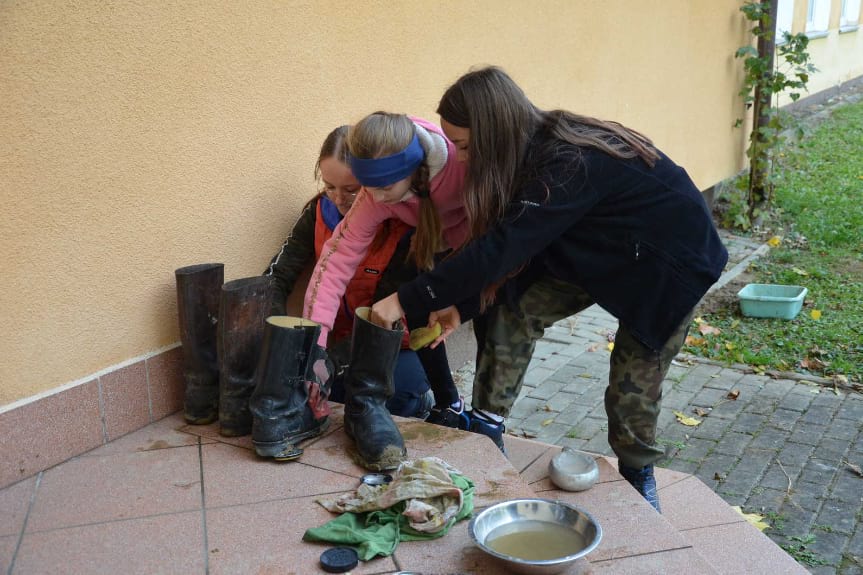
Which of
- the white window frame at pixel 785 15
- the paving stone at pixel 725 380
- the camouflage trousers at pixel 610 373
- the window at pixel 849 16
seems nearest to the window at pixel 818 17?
the window at pixel 849 16

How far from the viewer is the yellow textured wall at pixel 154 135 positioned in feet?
8.76

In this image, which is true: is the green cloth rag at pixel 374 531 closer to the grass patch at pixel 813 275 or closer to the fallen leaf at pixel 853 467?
the fallen leaf at pixel 853 467

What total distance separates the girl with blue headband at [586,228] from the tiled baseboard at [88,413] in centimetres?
91

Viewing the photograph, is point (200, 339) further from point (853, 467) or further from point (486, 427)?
point (853, 467)

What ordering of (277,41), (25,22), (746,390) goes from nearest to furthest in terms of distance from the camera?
(25,22) → (277,41) → (746,390)

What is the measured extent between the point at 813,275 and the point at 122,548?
5720 mm

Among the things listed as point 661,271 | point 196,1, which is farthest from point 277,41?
point 661,271

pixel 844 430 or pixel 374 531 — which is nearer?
pixel 374 531

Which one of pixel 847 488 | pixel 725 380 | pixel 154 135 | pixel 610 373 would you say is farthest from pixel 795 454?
pixel 154 135

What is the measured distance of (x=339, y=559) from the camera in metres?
2.23

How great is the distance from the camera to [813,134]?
12.0 m

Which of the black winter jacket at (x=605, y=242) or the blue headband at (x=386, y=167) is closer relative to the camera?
the black winter jacket at (x=605, y=242)

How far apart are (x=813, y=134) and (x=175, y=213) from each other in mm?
10910

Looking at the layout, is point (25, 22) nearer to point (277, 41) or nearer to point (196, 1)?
point (196, 1)
